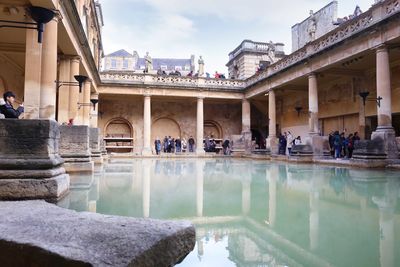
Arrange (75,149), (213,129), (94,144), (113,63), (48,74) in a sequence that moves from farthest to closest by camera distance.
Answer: (113,63), (213,129), (94,144), (75,149), (48,74)

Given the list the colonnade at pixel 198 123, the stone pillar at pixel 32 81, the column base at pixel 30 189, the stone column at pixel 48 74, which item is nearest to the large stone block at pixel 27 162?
the column base at pixel 30 189

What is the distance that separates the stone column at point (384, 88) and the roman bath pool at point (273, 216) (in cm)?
584

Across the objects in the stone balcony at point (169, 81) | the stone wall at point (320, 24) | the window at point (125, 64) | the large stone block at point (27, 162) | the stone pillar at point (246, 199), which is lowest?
the stone pillar at point (246, 199)

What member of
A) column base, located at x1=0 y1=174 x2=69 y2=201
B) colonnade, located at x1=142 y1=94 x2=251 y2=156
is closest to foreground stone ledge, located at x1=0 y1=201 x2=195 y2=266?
column base, located at x1=0 y1=174 x2=69 y2=201

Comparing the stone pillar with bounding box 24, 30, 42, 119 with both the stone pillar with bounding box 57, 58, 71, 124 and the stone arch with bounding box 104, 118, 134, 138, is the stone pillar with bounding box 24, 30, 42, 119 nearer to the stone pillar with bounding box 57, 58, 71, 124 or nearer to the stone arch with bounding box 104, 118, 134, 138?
the stone pillar with bounding box 57, 58, 71, 124

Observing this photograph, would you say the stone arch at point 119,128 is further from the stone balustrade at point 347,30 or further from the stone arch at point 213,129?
the stone balustrade at point 347,30

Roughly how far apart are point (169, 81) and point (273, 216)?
2160 centimetres

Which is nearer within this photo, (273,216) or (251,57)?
(273,216)

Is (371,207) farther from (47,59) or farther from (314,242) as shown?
(47,59)

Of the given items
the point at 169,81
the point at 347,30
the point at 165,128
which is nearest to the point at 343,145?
the point at 347,30

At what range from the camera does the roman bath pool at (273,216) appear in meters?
2.75

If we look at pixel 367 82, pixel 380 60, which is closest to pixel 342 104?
pixel 367 82

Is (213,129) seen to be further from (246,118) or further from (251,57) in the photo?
(251,57)

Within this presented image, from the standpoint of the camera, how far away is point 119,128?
28.3 m
